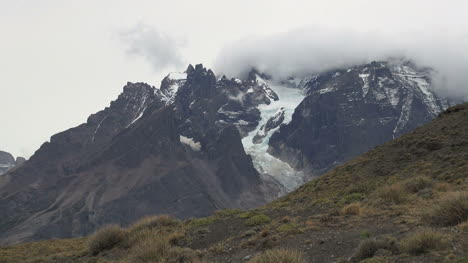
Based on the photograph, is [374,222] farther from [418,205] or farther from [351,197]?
[351,197]

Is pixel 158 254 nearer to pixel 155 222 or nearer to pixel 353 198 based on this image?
pixel 155 222

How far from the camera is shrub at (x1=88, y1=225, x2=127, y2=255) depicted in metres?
26.2

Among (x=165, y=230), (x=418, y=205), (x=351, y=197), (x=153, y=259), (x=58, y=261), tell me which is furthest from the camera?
(x=351, y=197)

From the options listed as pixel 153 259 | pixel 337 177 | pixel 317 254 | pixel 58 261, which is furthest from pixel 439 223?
pixel 337 177

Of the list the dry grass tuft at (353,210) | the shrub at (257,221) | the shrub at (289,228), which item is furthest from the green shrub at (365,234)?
the shrub at (257,221)

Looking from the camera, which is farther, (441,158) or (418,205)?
(441,158)

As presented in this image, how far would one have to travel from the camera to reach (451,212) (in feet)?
59.3

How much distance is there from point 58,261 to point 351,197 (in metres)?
19.0

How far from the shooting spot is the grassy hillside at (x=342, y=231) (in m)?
15.3

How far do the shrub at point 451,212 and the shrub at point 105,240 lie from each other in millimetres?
16951

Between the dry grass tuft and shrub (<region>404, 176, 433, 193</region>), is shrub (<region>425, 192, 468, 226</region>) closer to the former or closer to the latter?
the dry grass tuft

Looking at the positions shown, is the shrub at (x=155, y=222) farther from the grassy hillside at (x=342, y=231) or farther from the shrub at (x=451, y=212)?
the shrub at (x=451, y=212)

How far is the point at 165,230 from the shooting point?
2848 cm

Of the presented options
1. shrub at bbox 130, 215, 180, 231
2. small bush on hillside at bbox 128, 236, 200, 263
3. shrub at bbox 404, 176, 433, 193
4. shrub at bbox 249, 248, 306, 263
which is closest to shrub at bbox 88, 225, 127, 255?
shrub at bbox 130, 215, 180, 231
